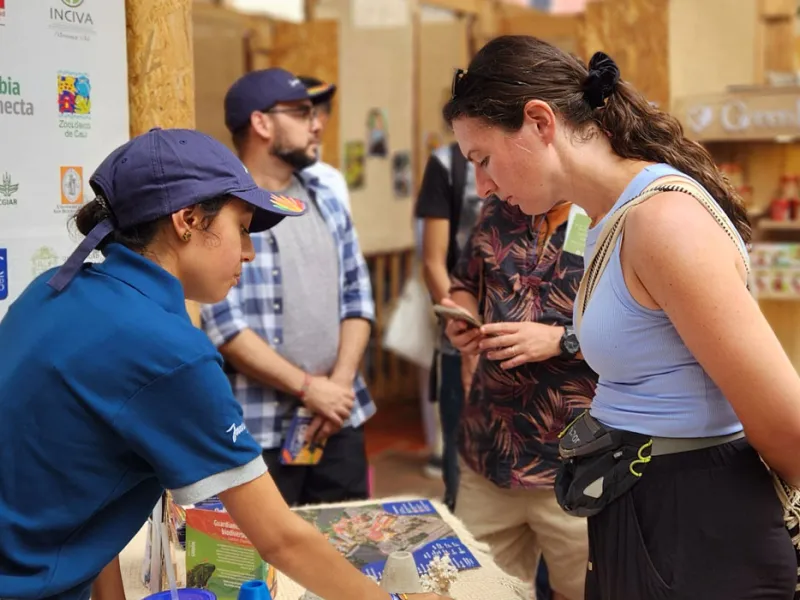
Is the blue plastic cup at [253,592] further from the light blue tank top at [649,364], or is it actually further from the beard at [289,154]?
the beard at [289,154]

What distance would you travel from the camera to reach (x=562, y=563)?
2.29m

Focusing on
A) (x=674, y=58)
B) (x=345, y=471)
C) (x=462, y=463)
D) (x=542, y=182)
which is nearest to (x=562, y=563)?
(x=462, y=463)

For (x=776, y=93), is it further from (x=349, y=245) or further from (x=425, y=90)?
(x=425, y=90)

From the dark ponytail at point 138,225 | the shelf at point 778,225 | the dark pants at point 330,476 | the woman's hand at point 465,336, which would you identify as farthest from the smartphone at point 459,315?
the shelf at point 778,225

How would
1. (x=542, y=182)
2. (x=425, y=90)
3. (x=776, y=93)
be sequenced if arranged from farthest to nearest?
(x=425, y=90)
(x=776, y=93)
(x=542, y=182)

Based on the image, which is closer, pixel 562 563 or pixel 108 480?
pixel 108 480

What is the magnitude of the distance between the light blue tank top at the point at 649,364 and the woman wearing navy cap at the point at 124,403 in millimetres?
539

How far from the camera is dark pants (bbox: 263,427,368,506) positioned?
108 inches

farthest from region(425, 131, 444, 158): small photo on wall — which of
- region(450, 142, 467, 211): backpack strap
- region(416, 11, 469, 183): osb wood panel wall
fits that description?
region(450, 142, 467, 211): backpack strap

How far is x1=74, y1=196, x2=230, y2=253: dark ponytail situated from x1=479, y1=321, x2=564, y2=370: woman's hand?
997mm

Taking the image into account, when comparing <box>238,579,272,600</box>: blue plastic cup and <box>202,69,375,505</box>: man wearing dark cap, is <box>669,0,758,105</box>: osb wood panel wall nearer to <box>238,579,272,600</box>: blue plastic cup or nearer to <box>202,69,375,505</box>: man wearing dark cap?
<box>202,69,375,505</box>: man wearing dark cap

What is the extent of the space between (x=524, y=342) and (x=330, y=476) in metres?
0.93

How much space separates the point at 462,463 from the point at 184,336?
55.7 inches

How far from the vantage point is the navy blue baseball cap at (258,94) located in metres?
2.86
